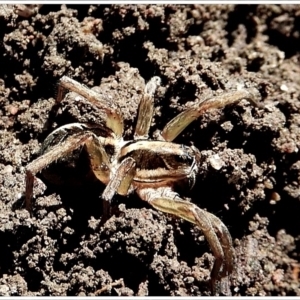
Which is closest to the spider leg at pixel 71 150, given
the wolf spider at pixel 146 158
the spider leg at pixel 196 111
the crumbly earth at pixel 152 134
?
the wolf spider at pixel 146 158

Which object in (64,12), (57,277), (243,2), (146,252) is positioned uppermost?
(243,2)

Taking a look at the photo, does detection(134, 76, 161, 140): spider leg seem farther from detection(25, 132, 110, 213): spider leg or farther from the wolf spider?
detection(25, 132, 110, 213): spider leg

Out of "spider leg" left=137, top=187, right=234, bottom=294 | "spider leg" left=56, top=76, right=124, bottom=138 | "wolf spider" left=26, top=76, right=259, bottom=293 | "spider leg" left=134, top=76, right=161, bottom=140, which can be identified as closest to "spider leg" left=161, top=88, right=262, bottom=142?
"wolf spider" left=26, top=76, right=259, bottom=293

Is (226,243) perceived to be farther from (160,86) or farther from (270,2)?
(270,2)

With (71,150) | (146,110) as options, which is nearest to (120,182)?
(71,150)

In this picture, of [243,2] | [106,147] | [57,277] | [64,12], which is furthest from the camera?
[243,2]

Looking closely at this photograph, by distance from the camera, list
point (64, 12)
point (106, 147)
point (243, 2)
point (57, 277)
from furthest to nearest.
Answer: point (243, 2) < point (64, 12) < point (106, 147) < point (57, 277)

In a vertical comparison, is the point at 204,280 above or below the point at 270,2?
below

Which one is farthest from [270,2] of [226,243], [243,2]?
[226,243]
